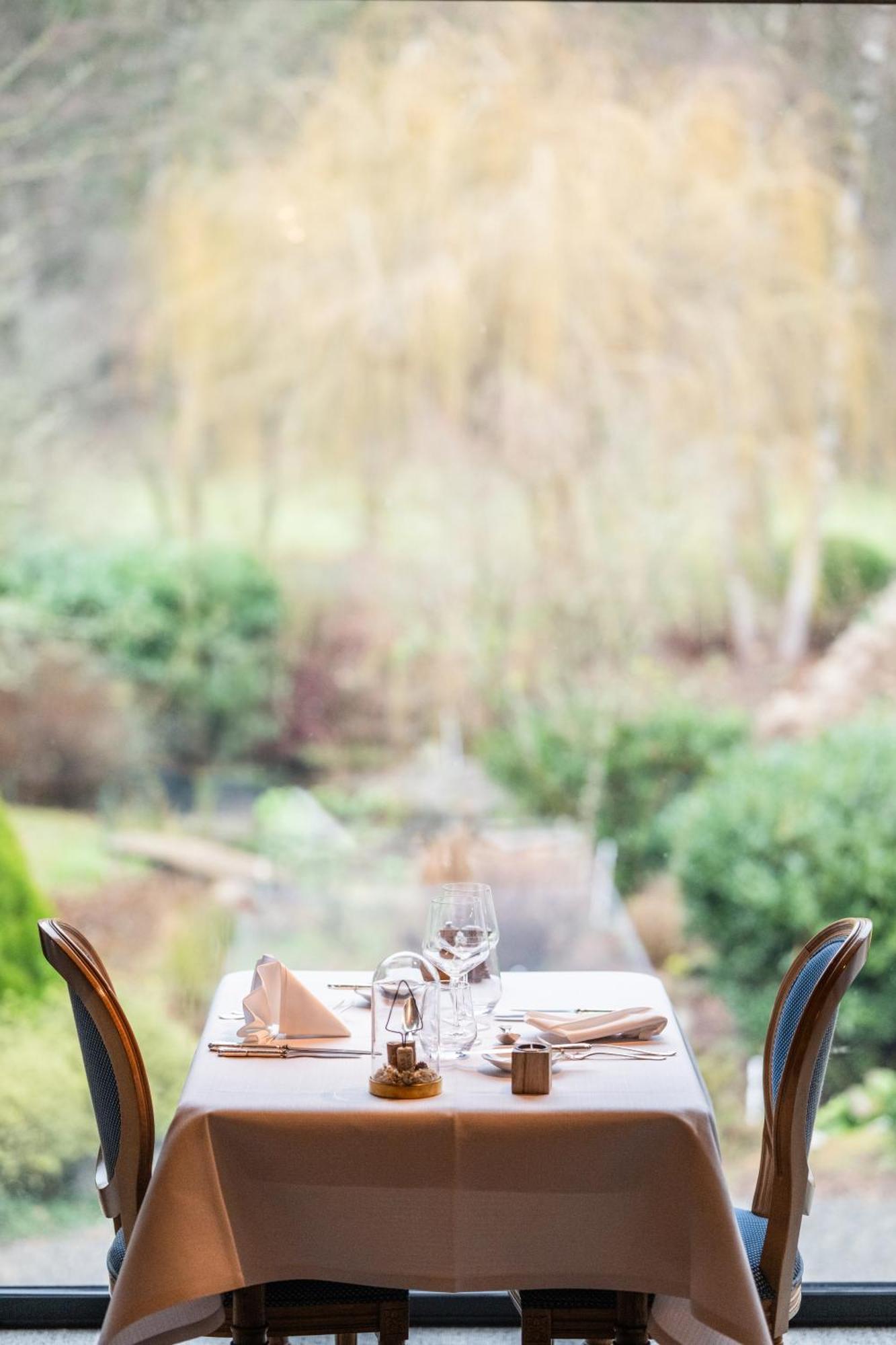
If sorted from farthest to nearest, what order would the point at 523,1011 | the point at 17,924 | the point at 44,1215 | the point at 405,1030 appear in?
the point at 17,924
the point at 44,1215
the point at 523,1011
the point at 405,1030

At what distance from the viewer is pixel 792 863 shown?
348 cm

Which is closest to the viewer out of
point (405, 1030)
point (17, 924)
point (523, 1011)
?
point (405, 1030)

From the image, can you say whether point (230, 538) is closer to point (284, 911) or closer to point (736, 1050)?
point (284, 911)

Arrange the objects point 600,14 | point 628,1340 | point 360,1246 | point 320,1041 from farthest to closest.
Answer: point 600,14, point 320,1041, point 628,1340, point 360,1246

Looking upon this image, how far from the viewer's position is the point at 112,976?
344cm

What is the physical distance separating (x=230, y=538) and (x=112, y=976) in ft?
3.55

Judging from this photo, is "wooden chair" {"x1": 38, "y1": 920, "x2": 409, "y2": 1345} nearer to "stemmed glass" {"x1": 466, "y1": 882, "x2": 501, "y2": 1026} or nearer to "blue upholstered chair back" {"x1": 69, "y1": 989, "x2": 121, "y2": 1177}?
"blue upholstered chair back" {"x1": 69, "y1": 989, "x2": 121, "y2": 1177}

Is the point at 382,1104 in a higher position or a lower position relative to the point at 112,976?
higher

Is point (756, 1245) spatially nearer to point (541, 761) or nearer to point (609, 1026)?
point (609, 1026)

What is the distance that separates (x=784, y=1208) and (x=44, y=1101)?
188 centimetres

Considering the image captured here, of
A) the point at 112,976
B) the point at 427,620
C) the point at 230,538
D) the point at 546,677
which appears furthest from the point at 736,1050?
the point at 230,538

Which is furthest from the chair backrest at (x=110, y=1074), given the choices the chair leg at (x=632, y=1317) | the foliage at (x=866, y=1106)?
the foliage at (x=866, y=1106)

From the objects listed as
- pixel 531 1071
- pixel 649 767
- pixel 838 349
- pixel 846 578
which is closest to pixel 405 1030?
pixel 531 1071

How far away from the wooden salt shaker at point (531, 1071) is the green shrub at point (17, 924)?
174 cm
